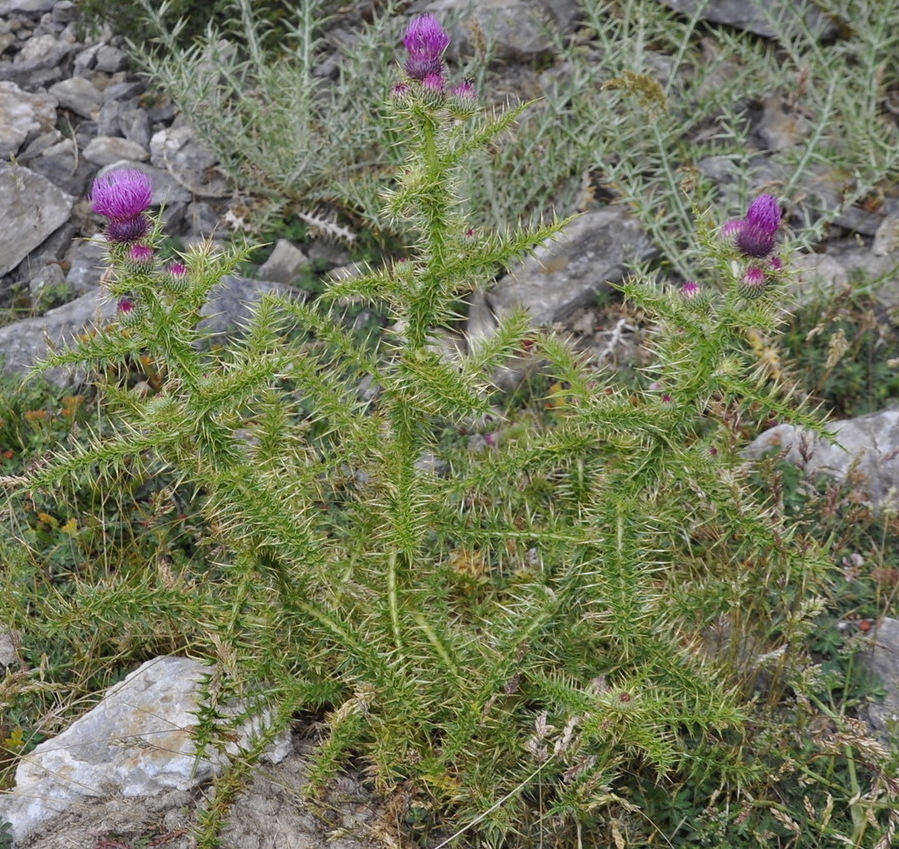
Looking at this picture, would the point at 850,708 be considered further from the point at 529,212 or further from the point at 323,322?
the point at 529,212

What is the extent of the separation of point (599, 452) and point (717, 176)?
7.76ft

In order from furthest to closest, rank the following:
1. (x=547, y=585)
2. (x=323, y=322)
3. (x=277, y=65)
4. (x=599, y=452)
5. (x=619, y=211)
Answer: (x=277, y=65)
(x=619, y=211)
(x=599, y=452)
(x=547, y=585)
(x=323, y=322)

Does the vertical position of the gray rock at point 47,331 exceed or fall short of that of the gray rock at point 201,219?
it falls short

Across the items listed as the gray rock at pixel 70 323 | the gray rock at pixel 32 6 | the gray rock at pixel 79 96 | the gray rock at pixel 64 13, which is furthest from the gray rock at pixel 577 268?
the gray rock at pixel 32 6

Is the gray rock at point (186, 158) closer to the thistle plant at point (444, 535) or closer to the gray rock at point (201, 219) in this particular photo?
the gray rock at point (201, 219)

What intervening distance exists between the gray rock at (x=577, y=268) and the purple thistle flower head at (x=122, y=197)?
94.1 inches

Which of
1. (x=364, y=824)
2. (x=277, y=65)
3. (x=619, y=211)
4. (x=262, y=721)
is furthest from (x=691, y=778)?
(x=277, y=65)

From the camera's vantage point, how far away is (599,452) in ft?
11.3

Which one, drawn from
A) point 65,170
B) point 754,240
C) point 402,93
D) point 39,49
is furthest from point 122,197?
point 39,49

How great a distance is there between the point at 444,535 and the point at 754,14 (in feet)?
14.2

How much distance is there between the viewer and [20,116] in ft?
17.1

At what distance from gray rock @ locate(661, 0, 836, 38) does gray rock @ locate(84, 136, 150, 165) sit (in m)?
3.05

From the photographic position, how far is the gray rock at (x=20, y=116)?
5.10m

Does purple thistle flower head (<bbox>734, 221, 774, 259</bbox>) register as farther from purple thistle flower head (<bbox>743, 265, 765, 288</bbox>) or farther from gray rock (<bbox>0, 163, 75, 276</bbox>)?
gray rock (<bbox>0, 163, 75, 276</bbox>)
